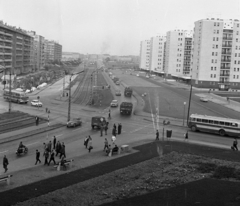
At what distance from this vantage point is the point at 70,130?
28.9 meters

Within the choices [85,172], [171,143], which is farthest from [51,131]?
[85,172]

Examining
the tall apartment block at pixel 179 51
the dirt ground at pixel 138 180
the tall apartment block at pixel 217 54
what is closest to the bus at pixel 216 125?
the dirt ground at pixel 138 180

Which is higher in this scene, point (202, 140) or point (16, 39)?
point (16, 39)

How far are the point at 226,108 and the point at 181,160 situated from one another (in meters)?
31.3

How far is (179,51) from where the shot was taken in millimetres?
113312

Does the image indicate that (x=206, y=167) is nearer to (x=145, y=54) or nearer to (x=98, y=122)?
(x=98, y=122)

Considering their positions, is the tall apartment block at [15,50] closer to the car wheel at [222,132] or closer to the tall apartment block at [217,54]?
the tall apartment block at [217,54]

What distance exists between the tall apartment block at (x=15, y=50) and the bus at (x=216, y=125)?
52732 millimetres

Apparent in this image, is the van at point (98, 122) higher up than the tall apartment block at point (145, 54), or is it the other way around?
the tall apartment block at point (145, 54)

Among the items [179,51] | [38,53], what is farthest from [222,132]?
[38,53]

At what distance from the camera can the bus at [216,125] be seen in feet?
95.1

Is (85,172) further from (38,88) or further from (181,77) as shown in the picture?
(181,77)

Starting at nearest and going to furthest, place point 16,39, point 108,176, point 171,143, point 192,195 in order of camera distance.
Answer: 1. point 192,195
2. point 108,176
3. point 171,143
4. point 16,39

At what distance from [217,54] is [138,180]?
67.2 metres
